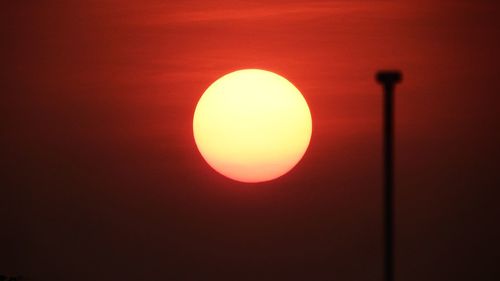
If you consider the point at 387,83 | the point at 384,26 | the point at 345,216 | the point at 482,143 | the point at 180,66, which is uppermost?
the point at 384,26

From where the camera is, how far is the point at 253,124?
2.15 m

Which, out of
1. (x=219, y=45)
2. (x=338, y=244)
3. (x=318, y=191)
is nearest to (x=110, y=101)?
(x=219, y=45)

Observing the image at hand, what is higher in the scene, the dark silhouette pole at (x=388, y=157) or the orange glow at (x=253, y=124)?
the orange glow at (x=253, y=124)

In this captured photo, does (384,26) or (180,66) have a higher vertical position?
(384,26)

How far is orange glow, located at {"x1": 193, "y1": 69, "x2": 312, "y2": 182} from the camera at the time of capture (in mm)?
2156

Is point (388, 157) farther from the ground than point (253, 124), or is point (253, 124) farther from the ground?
point (253, 124)

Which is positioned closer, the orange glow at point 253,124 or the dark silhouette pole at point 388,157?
the dark silhouette pole at point 388,157

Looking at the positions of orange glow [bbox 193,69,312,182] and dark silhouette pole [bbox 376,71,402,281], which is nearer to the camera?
dark silhouette pole [bbox 376,71,402,281]

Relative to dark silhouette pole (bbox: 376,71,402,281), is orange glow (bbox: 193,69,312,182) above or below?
above

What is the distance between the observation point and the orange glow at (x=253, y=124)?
2156 mm

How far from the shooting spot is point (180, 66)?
8.24 feet

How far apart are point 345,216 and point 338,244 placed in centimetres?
12

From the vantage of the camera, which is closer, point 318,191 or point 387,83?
point 387,83

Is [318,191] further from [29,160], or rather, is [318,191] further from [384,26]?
[29,160]
